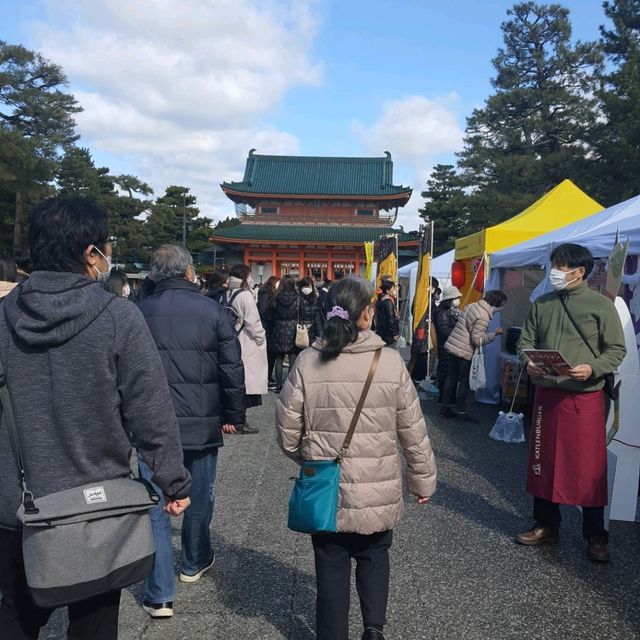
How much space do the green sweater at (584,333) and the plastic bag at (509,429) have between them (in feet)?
8.90

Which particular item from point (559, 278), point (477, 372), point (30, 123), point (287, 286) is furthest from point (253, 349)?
point (30, 123)

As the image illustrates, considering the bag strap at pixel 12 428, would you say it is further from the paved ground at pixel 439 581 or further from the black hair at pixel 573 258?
the black hair at pixel 573 258

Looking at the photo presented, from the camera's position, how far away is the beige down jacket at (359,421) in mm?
2230

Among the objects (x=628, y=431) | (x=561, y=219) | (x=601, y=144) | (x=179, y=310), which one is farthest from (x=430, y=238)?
(x=601, y=144)

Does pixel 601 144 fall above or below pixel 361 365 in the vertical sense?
above

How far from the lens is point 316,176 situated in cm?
3866

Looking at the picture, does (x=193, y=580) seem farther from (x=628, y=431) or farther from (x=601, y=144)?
(x=601, y=144)

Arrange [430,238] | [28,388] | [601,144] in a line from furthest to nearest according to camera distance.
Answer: [601,144], [430,238], [28,388]

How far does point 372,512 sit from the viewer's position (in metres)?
2.23

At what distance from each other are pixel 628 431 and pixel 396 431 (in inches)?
80.7

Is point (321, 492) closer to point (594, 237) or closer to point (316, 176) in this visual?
point (594, 237)

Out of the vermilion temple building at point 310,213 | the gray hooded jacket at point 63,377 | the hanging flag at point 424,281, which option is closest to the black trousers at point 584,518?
the gray hooded jacket at point 63,377

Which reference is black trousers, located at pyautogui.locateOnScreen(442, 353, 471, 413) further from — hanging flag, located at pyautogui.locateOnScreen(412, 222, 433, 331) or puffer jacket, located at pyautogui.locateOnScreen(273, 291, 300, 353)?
puffer jacket, located at pyautogui.locateOnScreen(273, 291, 300, 353)

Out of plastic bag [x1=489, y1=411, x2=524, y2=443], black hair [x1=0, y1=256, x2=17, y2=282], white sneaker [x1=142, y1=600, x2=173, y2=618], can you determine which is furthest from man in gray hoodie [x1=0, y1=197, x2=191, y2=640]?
plastic bag [x1=489, y1=411, x2=524, y2=443]
